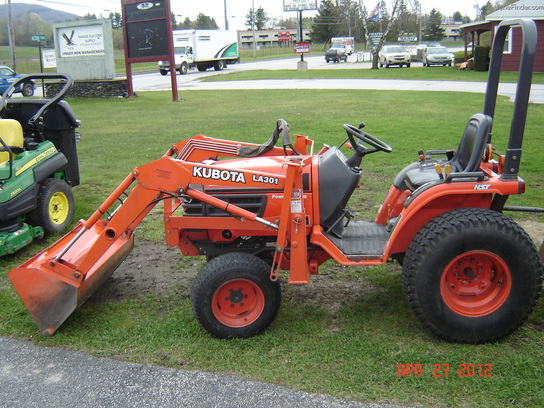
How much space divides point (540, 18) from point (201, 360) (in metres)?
31.0

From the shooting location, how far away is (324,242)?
383 cm

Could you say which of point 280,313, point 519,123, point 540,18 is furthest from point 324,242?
point 540,18

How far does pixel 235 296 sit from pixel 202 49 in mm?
39483

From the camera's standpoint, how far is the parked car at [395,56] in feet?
123

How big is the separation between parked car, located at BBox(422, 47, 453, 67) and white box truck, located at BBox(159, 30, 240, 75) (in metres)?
15.5

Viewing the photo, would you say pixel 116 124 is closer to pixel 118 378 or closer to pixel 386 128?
pixel 386 128

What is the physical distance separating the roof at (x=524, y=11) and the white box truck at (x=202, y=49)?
1984 cm

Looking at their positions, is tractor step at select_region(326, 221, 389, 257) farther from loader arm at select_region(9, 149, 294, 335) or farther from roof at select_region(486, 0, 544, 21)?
roof at select_region(486, 0, 544, 21)

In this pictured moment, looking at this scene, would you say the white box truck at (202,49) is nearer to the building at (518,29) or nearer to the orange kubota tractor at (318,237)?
the building at (518,29)

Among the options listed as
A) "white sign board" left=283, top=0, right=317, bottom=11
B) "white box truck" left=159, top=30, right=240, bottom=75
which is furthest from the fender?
"white sign board" left=283, top=0, right=317, bottom=11

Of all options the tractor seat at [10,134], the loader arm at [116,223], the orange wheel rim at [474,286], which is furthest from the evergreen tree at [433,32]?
the loader arm at [116,223]

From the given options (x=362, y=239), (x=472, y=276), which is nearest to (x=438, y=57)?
(x=362, y=239)
